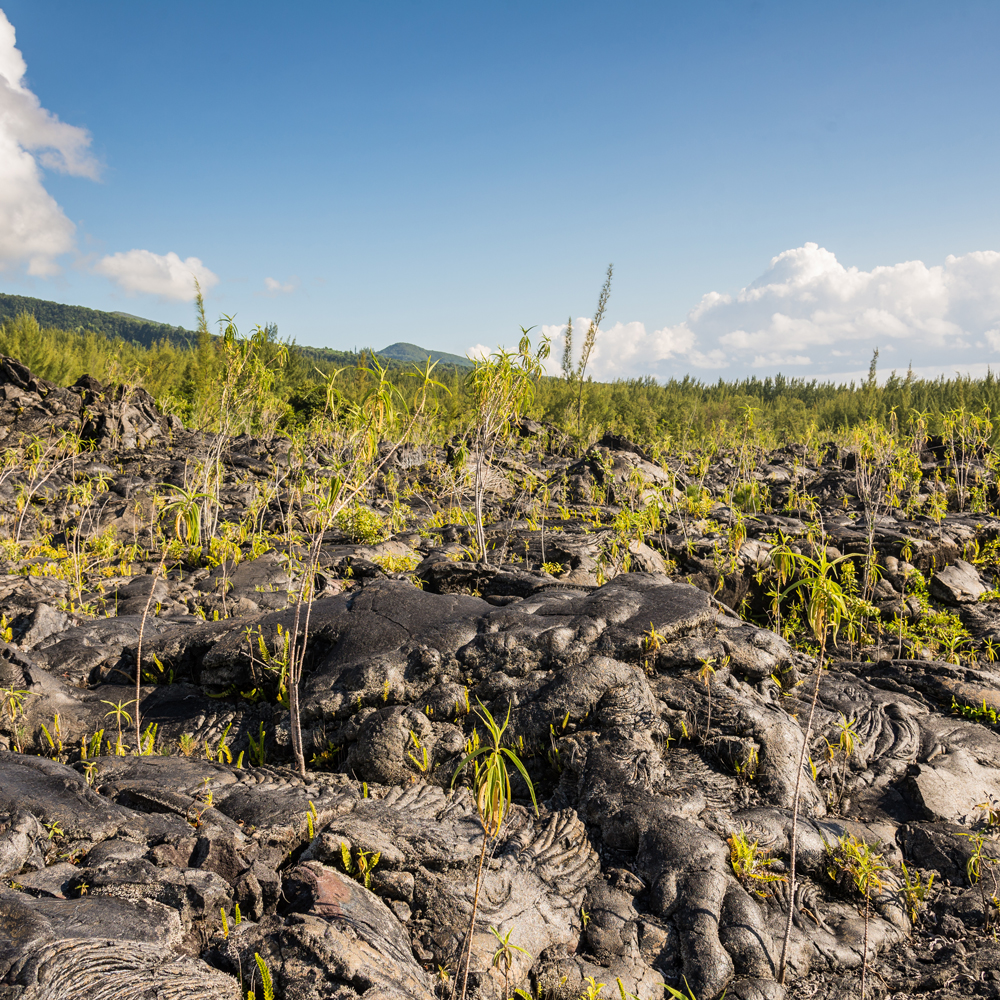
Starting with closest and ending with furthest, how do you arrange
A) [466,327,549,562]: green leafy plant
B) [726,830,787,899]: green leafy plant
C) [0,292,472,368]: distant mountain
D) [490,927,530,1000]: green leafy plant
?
[490,927,530,1000]: green leafy plant
[726,830,787,899]: green leafy plant
[466,327,549,562]: green leafy plant
[0,292,472,368]: distant mountain

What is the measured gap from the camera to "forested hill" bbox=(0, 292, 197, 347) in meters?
142

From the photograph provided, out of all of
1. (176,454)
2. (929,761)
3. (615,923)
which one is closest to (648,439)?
(176,454)

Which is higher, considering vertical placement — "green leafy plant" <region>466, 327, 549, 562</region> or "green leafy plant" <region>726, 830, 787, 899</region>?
"green leafy plant" <region>466, 327, 549, 562</region>

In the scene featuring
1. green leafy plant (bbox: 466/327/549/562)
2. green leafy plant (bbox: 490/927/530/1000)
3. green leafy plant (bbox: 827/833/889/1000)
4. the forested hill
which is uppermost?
the forested hill

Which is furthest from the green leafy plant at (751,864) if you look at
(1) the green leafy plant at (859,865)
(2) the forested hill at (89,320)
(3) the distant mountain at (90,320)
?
(2) the forested hill at (89,320)

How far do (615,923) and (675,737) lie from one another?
1586mm

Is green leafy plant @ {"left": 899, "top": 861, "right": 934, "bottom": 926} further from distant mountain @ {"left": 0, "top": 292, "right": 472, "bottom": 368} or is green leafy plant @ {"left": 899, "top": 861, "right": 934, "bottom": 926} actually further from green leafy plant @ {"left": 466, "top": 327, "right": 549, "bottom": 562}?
distant mountain @ {"left": 0, "top": 292, "right": 472, "bottom": 368}

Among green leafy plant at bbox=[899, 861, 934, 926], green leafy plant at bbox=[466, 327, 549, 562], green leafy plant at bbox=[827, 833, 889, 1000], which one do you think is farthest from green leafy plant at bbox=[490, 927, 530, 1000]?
green leafy plant at bbox=[466, 327, 549, 562]

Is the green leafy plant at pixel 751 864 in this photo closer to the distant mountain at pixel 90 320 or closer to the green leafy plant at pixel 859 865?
the green leafy plant at pixel 859 865

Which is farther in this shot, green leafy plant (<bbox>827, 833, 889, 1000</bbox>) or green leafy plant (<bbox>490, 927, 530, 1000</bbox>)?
green leafy plant (<bbox>827, 833, 889, 1000</bbox>)

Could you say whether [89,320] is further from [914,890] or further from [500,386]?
[914,890]

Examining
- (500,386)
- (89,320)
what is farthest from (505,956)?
(89,320)

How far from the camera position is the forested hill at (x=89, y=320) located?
142 meters

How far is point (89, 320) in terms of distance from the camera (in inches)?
5925
